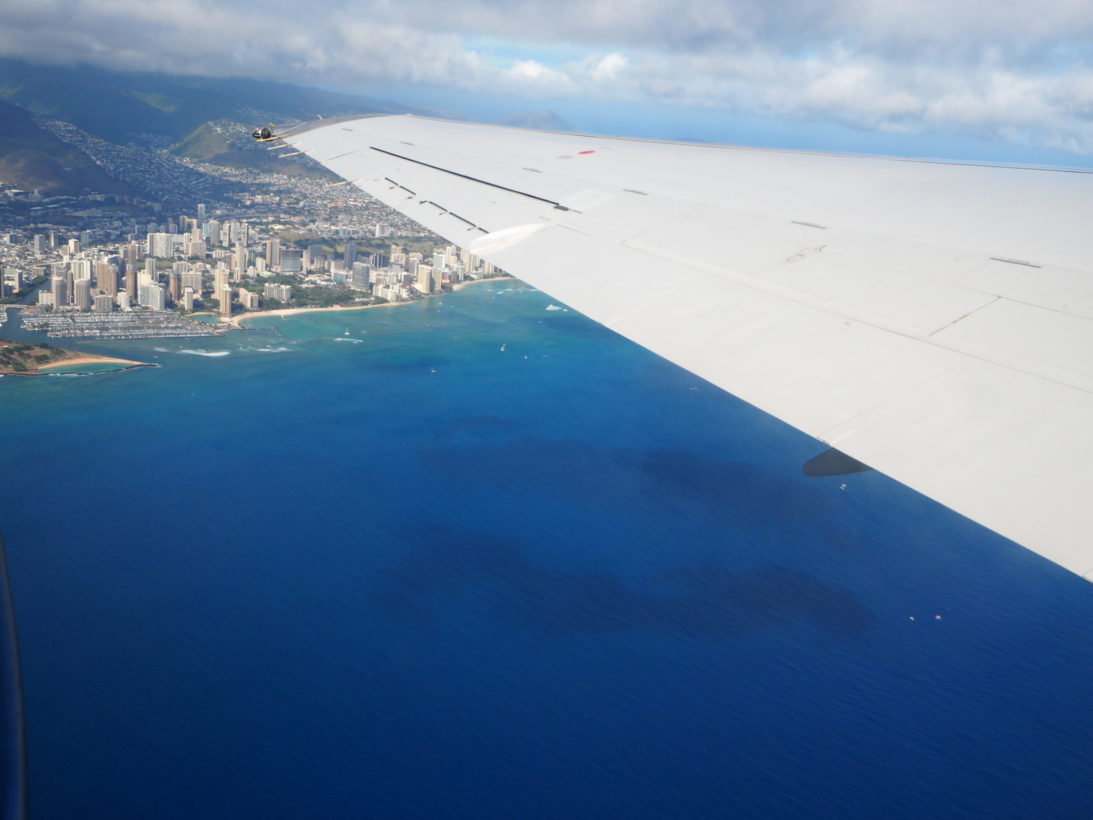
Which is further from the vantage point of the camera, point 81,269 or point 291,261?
point 291,261

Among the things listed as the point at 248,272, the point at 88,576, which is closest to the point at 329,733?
the point at 88,576

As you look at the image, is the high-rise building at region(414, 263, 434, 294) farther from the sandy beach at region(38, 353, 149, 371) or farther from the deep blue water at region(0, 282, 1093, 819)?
the sandy beach at region(38, 353, 149, 371)

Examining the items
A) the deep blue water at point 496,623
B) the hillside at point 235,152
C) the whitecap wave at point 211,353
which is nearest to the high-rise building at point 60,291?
the whitecap wave at point 211,353

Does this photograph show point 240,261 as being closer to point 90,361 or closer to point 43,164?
point 90,361

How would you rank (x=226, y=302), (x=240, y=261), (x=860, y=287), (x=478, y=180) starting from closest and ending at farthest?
(x=860, y=287)
(x=478, y=180)
(x=226, y=302)
(x=240, y=261)

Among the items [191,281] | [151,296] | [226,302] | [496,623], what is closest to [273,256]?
[191,281]

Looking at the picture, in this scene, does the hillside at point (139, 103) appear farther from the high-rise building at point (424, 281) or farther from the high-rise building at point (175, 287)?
the high-rise building at point (175, 287)

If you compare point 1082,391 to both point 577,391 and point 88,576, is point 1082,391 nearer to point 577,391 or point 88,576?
point 88,576
